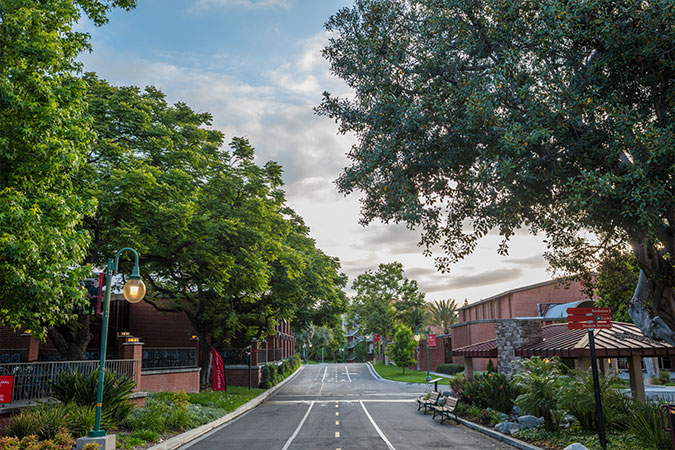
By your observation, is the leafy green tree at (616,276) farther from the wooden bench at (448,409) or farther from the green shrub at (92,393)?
the green shrub at (92,393)

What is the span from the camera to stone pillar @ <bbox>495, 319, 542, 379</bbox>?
20.7 metres

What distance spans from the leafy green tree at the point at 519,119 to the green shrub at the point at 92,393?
9493 millimetres

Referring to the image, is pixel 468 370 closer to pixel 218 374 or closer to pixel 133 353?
pixel 218 374

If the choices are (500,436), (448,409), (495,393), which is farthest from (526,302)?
(500,436)

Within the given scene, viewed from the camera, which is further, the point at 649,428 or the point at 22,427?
the point at 22,427

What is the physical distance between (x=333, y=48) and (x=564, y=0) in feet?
19.9

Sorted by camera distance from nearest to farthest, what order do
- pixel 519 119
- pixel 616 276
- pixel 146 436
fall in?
A: pixel 519 119, pixel 146 436, pixel 616 276

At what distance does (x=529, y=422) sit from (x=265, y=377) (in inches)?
1026

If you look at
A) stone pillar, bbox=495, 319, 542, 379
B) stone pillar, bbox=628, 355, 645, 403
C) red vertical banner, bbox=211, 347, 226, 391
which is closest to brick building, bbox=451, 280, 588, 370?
stone pillar, bbox=495, 319, 542, 379

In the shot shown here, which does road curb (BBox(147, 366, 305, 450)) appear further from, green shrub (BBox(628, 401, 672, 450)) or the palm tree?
the palm tree

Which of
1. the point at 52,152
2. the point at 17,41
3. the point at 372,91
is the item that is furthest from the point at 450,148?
the point at 17,41

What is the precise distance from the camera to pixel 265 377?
127ft

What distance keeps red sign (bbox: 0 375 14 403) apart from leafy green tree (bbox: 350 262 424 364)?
2433 inches

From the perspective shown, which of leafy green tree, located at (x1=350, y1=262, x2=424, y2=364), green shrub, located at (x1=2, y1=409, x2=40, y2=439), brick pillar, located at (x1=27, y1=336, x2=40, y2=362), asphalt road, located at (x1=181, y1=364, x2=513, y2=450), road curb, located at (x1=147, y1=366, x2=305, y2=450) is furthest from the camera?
leafy green tree, located at (x1=350, y1=262, x2=424, y2=364)
